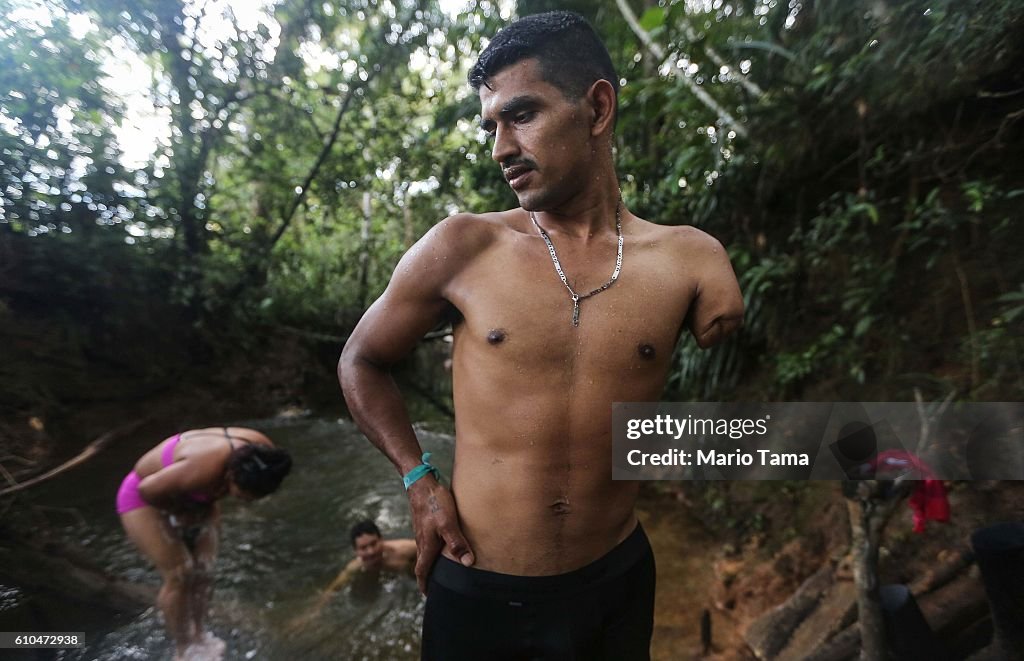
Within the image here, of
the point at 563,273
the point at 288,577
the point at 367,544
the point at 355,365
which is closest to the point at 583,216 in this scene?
the point at 563,273

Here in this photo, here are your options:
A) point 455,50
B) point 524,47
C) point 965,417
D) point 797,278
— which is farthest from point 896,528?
point 455,50

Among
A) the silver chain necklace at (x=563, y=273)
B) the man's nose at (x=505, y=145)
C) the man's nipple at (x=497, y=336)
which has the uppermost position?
the man's nose at (x=505, y=145)

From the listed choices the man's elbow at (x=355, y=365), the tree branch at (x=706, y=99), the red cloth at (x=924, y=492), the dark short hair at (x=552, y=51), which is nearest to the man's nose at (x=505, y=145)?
the dark short hair at (x=552, y=51)

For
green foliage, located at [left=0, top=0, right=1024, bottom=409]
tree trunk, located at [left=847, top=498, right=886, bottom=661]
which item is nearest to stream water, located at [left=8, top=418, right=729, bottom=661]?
tree trunk, located at [left=847, top=498, right=886, bottom=661]

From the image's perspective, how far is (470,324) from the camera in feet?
Result: 3.48

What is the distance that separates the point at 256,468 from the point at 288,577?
131 cm

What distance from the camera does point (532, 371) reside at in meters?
1.02

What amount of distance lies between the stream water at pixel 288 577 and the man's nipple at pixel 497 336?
1849 mm

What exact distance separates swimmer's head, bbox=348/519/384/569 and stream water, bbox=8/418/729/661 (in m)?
0.15

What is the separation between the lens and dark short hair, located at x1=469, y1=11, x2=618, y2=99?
1.06 metres

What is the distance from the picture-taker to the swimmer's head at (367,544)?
3637 millimetres

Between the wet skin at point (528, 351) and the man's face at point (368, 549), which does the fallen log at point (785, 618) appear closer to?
the wet skin at point (528, 351)

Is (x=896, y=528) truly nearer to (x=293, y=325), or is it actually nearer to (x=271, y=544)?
(x=271, y=544)

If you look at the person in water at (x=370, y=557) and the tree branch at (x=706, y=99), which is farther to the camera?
the person in water at (x=370, y=557)
